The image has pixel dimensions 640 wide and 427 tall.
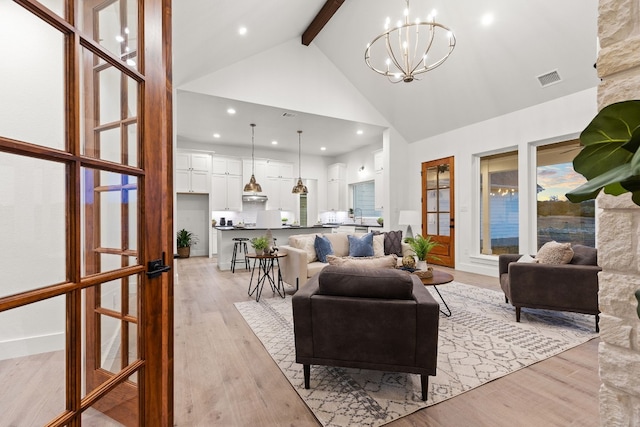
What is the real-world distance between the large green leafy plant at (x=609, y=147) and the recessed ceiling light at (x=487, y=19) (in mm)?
4528

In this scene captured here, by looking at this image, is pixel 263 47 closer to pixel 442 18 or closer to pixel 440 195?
pixel 442 18

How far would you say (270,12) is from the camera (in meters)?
4.01

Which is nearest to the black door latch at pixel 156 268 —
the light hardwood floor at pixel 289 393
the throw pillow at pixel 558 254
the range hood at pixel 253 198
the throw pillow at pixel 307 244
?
the light hardwood floor at pixel 289 393

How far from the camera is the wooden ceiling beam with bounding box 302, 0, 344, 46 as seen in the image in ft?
14.9

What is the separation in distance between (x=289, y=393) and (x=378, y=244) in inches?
113

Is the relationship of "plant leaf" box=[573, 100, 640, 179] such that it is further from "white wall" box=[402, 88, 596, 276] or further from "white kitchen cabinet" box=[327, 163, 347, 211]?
"white kitchen cabinet" box=[327, 163, 347, 211]

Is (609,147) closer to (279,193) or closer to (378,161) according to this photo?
(378,161)

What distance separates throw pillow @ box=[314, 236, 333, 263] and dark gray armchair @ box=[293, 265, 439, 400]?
220 centimetres

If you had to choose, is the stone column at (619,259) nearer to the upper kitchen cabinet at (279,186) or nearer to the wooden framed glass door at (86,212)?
→ the wooden framed glass door at (86,212)

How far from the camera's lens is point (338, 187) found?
9469mm

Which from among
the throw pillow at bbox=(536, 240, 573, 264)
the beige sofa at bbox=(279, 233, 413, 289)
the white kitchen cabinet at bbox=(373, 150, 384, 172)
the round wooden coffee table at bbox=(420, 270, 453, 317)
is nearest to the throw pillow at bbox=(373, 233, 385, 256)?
the beige sofa at bbox=(279, 233, 413, 289)

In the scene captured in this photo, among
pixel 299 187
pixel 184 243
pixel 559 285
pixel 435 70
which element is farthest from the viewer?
pixel 299 187

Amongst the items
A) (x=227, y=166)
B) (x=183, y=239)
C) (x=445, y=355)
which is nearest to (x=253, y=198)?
(x=227, y=166)

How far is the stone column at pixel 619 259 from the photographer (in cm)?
69
